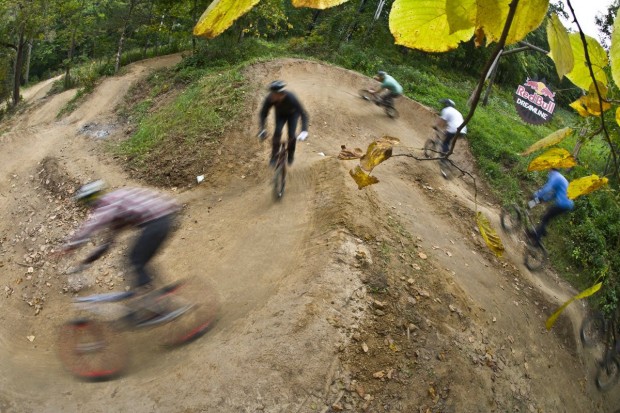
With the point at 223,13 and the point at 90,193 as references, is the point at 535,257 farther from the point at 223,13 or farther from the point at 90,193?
the point at 223,13

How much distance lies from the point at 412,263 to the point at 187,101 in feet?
26.9

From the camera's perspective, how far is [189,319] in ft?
17.8

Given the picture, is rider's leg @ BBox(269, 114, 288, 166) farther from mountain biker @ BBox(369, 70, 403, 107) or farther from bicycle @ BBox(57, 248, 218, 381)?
mountain biker @ BBox(369, 70, 403, 107)

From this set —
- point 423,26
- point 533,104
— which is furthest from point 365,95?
point 423,26

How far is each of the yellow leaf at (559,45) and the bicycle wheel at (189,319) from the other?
5.11 meters

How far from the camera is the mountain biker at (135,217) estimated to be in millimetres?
4859

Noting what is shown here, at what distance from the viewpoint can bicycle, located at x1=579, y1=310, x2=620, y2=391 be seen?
7840 millimetres

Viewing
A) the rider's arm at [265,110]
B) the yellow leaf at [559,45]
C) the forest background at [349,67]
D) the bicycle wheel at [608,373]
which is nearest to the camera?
the yellow leaf at [559,45]

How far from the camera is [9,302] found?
6.60 m

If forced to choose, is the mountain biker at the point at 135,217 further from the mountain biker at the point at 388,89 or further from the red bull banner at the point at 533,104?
the red bull banner at the point at 533,104

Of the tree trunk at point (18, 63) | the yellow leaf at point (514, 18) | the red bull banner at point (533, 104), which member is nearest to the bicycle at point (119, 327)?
the yellow leaf at point (514, 18)

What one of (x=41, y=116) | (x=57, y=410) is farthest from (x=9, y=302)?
(x=41, y=116)

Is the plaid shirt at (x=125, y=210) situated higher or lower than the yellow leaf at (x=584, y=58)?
lower

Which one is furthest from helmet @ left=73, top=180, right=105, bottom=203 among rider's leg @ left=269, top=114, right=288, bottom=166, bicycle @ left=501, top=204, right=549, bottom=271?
bicycle @ left=501, top=204, right=549, bottom=271
